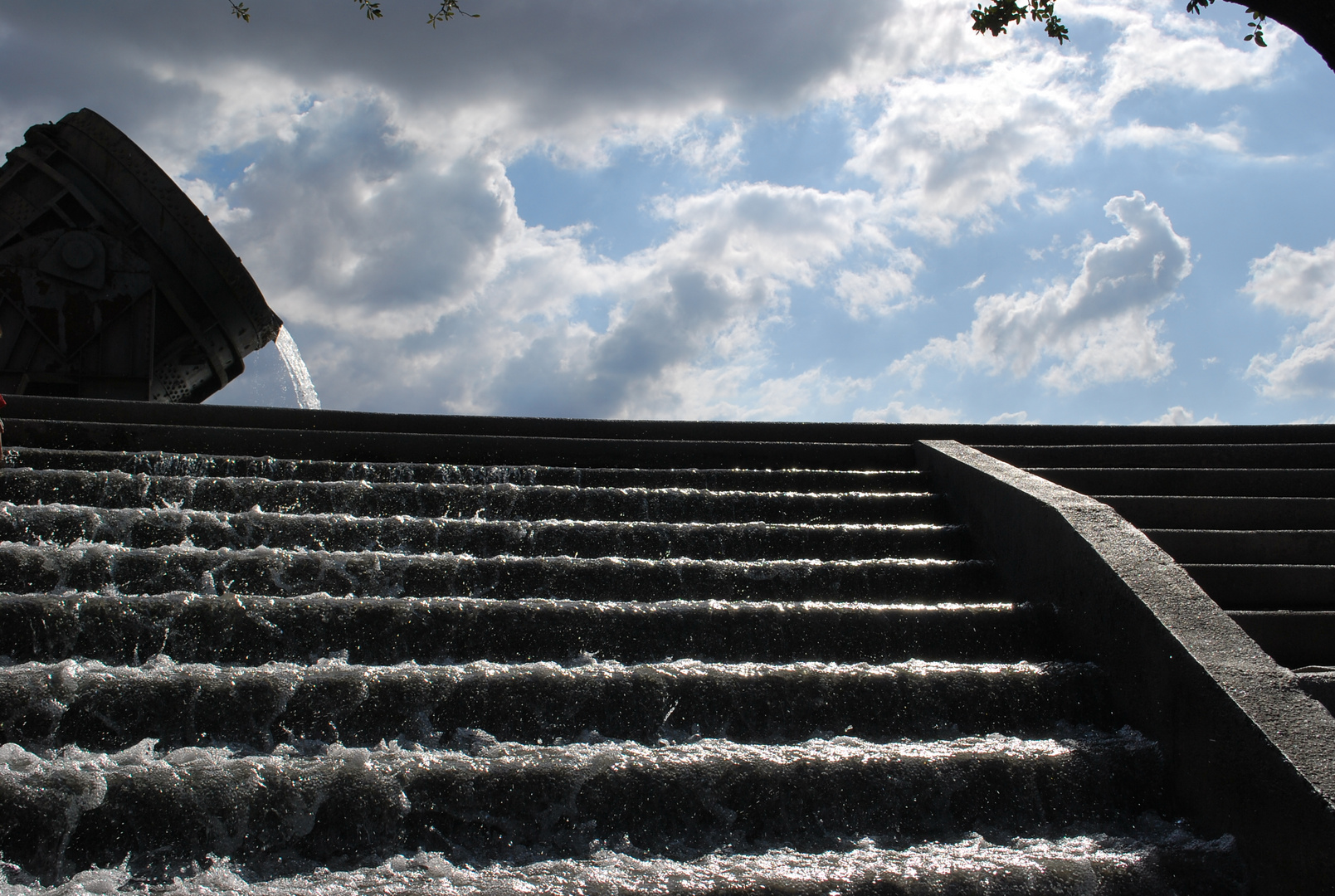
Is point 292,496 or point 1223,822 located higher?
point 292,496

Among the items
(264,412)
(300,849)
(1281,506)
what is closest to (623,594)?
(300,849)

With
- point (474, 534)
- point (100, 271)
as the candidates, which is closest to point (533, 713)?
point (474, 534)

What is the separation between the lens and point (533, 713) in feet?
9.50

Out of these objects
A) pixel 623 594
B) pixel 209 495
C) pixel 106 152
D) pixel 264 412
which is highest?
pixel 106 152

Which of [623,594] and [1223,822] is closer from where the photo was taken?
[1223,822]

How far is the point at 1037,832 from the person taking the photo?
2566 millimetres

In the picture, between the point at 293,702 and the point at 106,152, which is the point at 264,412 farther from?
the point at 106,152

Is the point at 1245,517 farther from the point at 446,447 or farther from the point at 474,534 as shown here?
the point at 446,447

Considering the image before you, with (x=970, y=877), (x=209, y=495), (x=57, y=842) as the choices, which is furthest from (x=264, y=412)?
(x=970, y=877)

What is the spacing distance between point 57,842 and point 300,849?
0.63 metres

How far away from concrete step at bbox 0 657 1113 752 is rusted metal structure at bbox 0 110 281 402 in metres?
7.17

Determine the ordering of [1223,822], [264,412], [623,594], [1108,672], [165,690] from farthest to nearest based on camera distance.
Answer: [264,412], [623,594], [1108,672], [165,690], [1223,822]

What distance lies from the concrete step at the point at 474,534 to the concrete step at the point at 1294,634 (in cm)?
127

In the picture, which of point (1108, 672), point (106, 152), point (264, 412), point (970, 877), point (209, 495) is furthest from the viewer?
point (106, 152)
